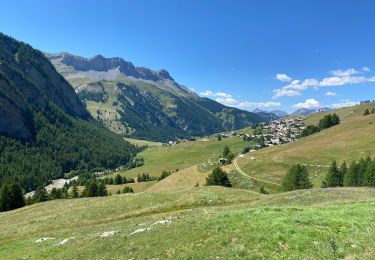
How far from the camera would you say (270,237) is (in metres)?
25.0

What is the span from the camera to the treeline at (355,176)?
108m

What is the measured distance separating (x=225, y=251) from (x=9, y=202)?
102549 mm

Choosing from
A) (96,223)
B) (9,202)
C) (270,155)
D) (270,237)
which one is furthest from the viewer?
(270,155)

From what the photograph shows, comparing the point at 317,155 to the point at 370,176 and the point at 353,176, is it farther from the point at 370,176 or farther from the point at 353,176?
the point at 370,176

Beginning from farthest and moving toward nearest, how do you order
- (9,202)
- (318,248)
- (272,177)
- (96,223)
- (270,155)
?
(270,155) → (272,177) → (9,202) → (96,223) → (318,248)

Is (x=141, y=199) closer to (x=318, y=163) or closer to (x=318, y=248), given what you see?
(x=318, y=248)

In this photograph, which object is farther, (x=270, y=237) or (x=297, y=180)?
(x=297, y=180)

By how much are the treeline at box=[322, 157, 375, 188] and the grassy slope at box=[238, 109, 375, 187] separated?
29.4ft

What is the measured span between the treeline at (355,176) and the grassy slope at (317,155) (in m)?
8.95

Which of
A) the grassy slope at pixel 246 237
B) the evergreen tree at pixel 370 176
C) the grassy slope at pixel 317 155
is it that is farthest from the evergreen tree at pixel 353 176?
the grassy slope at pixel 246 237

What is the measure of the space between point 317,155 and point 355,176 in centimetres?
4307

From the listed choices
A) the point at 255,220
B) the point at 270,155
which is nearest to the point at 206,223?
the point at 255,220

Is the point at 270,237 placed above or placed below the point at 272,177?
above

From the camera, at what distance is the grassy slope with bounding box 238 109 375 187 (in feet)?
474
